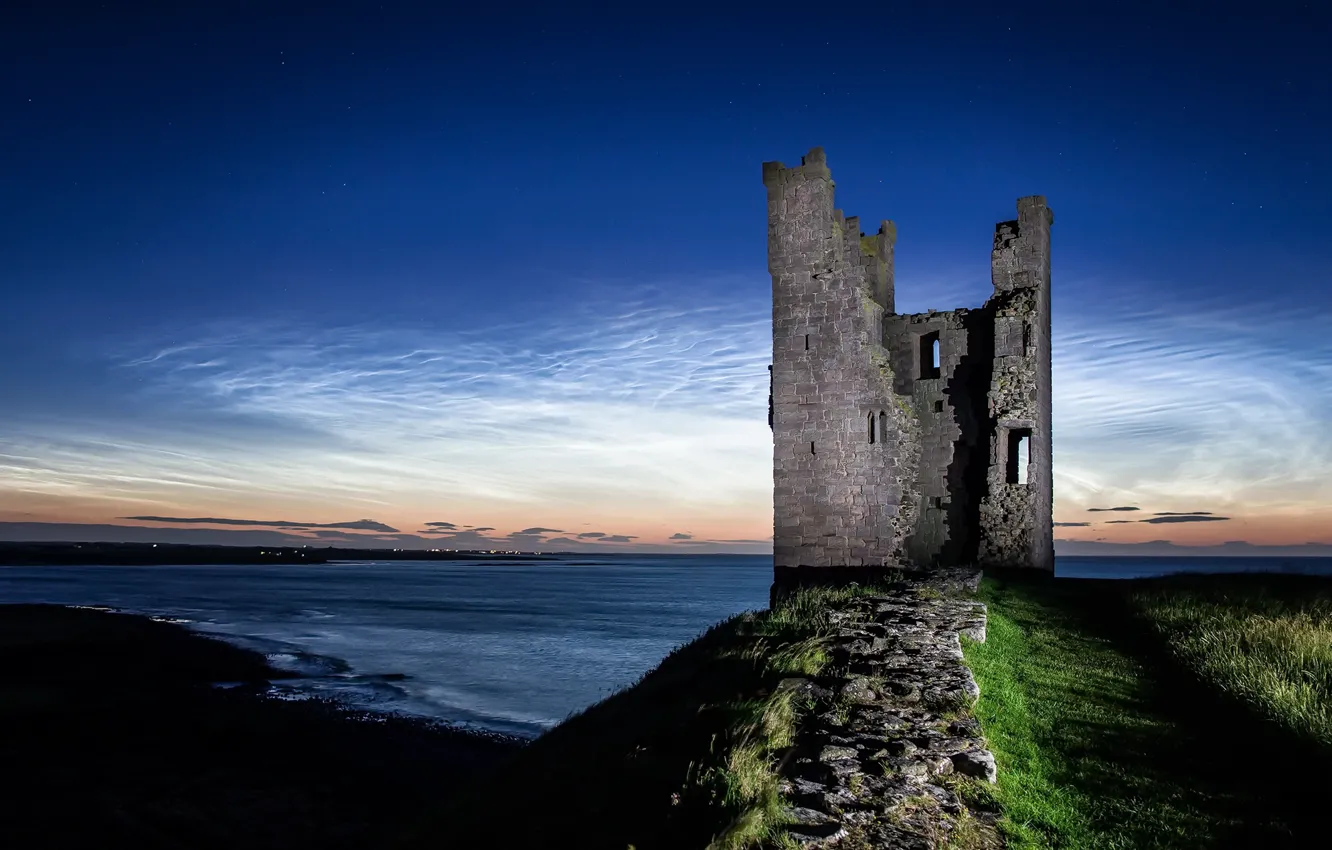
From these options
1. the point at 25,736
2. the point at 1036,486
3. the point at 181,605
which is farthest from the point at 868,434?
the point at 181,605

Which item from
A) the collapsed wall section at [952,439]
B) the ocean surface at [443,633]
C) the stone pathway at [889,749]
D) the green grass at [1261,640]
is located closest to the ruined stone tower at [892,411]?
the collapsed wall section at [952,439]

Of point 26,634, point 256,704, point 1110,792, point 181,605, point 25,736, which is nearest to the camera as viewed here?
point 1110,792

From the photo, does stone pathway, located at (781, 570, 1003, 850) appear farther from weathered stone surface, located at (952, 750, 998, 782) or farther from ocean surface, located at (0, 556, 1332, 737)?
ocean surface, located at (0, 556, 1332, 737)

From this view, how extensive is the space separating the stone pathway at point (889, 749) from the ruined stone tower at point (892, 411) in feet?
49.0

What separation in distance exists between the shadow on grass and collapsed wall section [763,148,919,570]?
13062 mm

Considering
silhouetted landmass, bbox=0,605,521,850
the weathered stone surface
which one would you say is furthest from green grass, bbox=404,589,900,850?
silhouetted landmass, bbox=0,605,521,850

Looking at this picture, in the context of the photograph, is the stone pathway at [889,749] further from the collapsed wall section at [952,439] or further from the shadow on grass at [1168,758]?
the collapsed wall section at [952,439]

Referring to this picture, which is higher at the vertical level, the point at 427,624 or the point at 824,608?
the point at 824,608

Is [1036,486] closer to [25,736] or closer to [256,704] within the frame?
[256,704]

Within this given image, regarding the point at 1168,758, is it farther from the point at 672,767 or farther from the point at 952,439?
the point at 952,439

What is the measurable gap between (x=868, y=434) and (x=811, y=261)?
5.57 m

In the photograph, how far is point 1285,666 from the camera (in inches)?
373

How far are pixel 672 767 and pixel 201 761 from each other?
14384 millimetres

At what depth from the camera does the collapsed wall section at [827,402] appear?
24859mm
